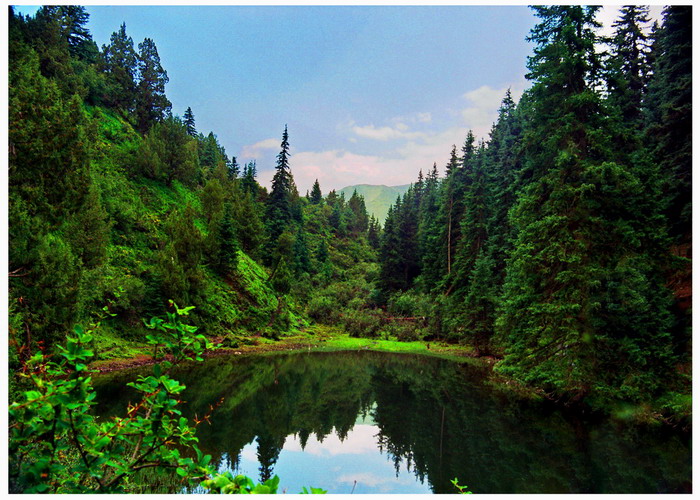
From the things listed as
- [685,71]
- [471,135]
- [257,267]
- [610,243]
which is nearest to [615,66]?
[685,71]

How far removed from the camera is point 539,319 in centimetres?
1379

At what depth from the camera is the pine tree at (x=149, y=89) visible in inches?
1810

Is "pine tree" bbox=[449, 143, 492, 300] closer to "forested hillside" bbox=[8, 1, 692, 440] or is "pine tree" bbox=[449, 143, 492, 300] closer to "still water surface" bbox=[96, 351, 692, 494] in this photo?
"forested hillside" bbox=[8, 1, 692, 440]

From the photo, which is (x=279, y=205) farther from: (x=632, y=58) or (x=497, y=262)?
(x=632, y=58)

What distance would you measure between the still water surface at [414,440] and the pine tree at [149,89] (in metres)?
40.3

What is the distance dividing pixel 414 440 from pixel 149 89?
5291 centimetres

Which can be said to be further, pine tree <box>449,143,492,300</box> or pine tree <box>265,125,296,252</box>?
pine tree <box>265,125,296,252</box>

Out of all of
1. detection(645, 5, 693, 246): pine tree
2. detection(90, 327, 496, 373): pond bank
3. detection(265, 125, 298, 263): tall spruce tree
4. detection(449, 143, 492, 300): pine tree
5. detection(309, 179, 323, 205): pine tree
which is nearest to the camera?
detection(645, 5, 693, 246): pine tree

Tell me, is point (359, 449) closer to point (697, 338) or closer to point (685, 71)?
point (697, 338)

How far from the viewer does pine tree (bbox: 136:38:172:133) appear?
45969 mm

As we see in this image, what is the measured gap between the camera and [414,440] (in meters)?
11.2

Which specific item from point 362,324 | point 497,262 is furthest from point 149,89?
point 497,262

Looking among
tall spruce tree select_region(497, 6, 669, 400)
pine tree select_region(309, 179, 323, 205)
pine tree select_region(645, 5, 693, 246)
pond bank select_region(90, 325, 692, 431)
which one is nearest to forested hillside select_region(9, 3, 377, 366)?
pond bank select_region(90, 325, 692, 431)

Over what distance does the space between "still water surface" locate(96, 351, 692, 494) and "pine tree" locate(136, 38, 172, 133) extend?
1587 inches
